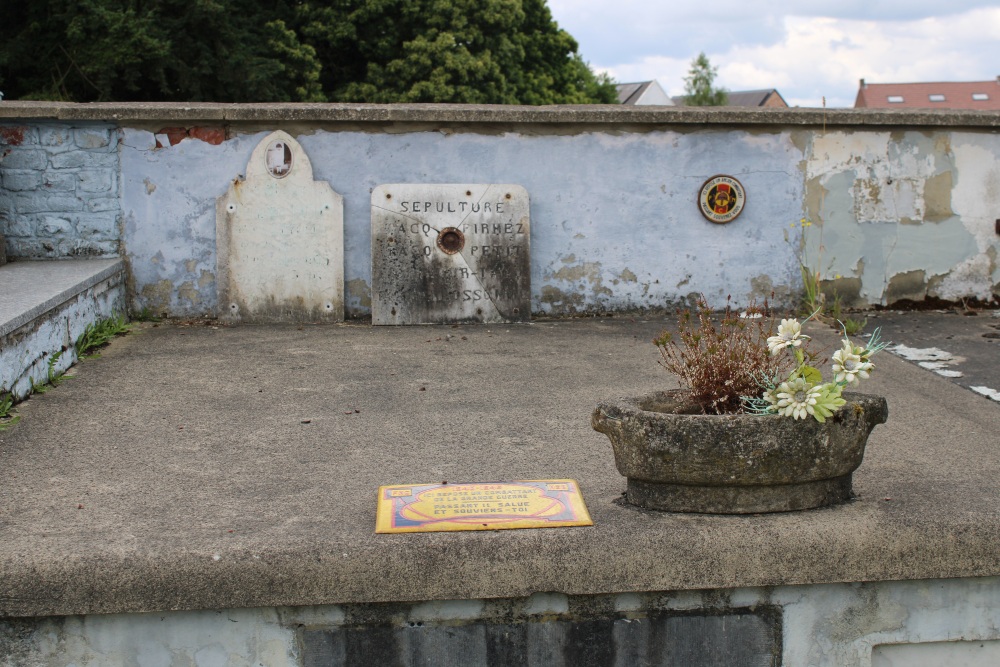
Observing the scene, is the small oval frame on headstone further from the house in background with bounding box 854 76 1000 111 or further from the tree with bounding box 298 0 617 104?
the house in background with bounding box 854 76 1000 111

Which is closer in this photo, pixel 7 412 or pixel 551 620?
pixel 551 620

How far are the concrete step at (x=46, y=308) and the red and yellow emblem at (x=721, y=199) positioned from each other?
4489mm

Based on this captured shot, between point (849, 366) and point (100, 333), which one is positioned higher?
point (849, 366)

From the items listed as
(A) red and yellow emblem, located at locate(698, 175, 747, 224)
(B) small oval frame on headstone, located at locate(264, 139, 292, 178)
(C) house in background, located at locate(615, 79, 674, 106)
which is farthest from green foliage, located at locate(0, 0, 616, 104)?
(C) house in background, located at locate(615, 79, 674, 106)

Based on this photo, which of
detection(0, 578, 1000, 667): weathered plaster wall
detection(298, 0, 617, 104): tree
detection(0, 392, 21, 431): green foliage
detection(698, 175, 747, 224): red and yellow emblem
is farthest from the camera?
detection(298, 0, 617, 104): tree

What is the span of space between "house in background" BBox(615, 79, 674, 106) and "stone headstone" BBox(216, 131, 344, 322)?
182 feet

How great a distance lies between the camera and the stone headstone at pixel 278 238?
7398 millimetres

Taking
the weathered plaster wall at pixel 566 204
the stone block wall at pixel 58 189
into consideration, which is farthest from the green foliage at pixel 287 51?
the weathered plaster wall at pixel 566 204

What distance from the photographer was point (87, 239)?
24.4ft

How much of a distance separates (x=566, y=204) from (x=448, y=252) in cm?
103

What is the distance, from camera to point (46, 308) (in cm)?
548

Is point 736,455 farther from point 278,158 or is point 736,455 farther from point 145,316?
point 145,316

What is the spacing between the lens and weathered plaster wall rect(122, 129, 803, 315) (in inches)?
293

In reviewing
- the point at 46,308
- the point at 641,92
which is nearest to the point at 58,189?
the point at 46,308
